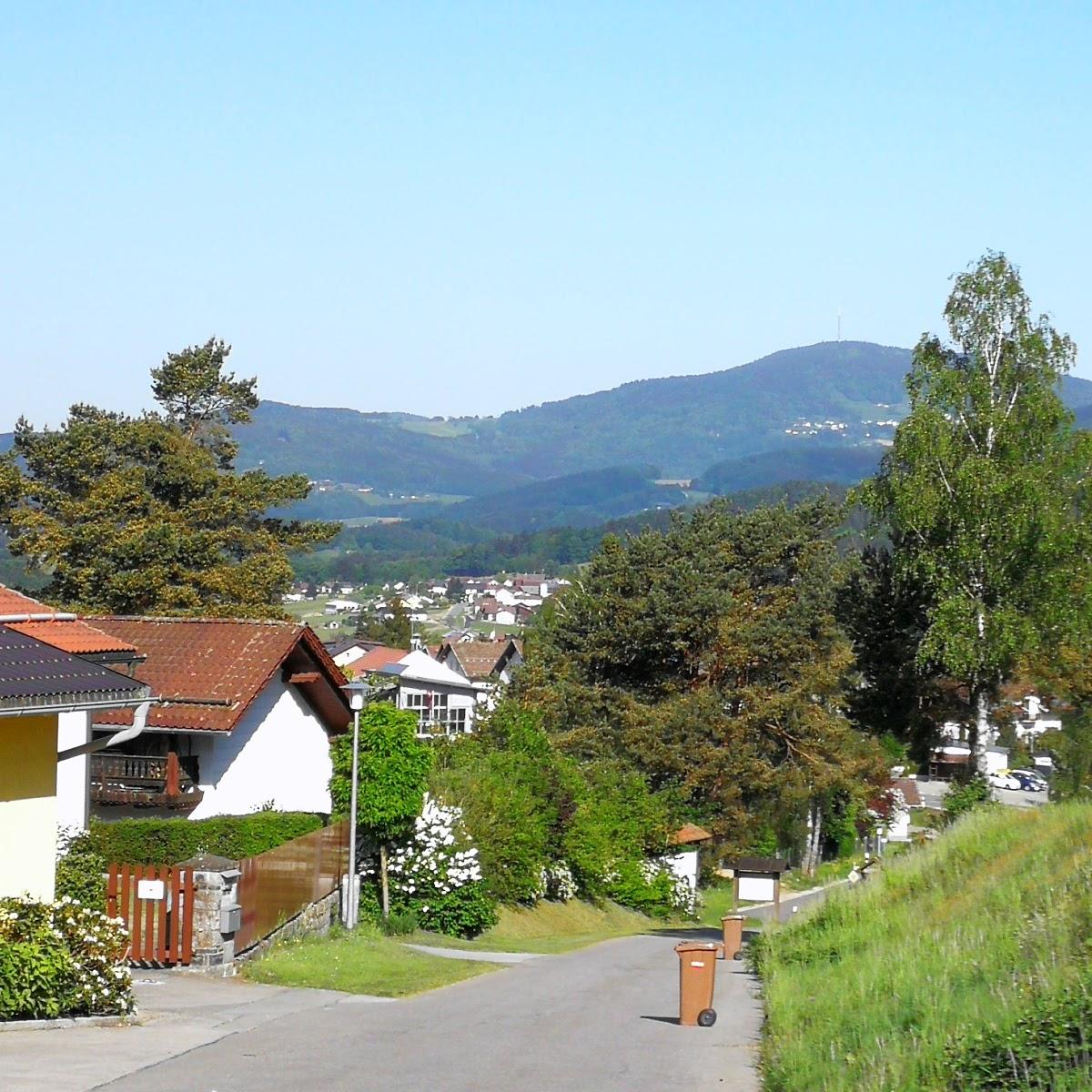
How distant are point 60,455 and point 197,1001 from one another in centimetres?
3580

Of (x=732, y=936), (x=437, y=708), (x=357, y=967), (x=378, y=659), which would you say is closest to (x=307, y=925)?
(x=357, y=967)

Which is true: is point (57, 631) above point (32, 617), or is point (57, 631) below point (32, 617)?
below

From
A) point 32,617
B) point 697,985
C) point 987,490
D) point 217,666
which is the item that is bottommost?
point 697,985

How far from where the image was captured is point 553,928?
35.0m

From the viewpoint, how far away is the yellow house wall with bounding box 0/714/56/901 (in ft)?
42.9

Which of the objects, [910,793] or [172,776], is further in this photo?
[910,793]

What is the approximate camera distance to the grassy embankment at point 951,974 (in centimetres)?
891

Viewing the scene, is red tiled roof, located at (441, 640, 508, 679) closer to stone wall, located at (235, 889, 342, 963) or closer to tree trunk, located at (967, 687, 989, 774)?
tree trunk, located at (967, 687, 989, 774)

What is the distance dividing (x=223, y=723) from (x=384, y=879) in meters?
5.50

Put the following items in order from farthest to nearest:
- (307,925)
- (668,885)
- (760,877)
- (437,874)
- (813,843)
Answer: (813,843) → (668,885) → (760,877) → (437,874) → (307,925)

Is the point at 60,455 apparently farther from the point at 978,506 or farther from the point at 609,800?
the point at 978,506

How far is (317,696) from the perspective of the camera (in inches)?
1302

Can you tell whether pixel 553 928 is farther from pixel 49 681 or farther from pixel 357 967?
pixel 49 681

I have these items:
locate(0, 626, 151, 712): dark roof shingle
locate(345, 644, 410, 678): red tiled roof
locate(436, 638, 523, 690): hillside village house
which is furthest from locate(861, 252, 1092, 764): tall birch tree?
locate(436, 638, 523, 690): hillside village house
